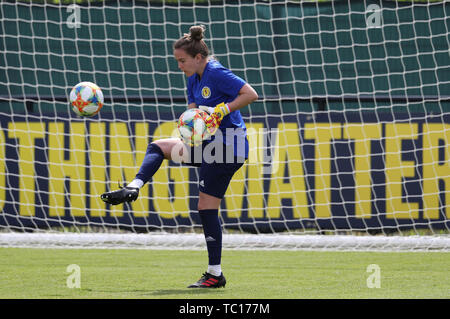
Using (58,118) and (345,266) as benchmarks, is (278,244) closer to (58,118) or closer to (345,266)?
(345,266)

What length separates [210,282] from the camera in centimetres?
562

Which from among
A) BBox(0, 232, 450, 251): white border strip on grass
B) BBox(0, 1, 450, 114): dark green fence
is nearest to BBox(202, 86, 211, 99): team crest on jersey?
BBox(0, 232, 450, 251): white border strip on grass

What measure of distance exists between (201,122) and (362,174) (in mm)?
3726

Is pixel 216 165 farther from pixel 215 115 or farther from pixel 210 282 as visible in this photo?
pixel 210 282

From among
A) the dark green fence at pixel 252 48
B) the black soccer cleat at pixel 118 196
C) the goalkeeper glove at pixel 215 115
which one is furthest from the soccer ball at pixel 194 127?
the dark green fence at pixel 252 48

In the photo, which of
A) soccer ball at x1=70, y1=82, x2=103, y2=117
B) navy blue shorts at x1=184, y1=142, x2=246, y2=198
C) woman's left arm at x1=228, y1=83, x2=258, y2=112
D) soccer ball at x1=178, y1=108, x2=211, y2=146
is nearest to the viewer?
soccer ball at x1=178, y1=108, x2=211, y2=146

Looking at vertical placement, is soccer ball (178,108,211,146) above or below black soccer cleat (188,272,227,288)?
Result: above

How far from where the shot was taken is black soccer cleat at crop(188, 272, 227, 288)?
562 centimetres

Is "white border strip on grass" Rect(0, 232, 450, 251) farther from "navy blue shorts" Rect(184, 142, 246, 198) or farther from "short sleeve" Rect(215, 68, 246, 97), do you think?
"short sleeve" Rect(215, 68, 246, 97)

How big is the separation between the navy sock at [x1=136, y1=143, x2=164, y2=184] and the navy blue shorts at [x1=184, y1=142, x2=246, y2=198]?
0.83 ft

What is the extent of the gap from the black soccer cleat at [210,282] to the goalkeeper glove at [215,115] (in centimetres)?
91

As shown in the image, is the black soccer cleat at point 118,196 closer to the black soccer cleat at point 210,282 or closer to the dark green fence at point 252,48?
the black soccer cleat at point 210,282

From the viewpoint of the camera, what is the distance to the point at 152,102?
30.7ft
